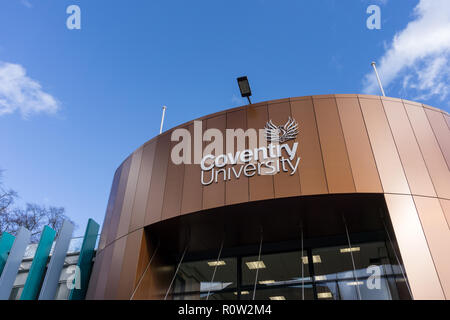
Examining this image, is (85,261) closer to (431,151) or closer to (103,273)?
(103,273)

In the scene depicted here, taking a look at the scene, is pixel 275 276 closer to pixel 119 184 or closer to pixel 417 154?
pixel 417 154

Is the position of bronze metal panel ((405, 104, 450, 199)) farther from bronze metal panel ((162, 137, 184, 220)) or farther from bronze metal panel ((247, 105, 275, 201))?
bronze metal panel ((162, 137, 184, 220))

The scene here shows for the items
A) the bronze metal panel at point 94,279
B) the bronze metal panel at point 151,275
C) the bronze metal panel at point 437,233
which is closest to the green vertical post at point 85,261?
the bronze metal panel at point 94,279

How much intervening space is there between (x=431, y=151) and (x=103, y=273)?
8.79 m

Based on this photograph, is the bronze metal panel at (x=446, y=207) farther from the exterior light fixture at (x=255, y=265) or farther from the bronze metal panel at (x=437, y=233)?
the exterior light fixture at (x=255, y=265)

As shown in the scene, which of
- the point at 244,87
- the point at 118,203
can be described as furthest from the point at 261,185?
the point at 118,203

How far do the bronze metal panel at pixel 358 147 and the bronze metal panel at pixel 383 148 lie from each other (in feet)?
0.40

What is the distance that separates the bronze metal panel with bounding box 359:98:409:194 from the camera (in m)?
7.43

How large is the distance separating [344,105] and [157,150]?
5200mm

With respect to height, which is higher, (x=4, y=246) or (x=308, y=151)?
(x=308, y=151)

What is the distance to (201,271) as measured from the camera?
31.9 feet

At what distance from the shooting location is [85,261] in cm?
1105

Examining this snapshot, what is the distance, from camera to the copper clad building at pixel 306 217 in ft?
24.0
